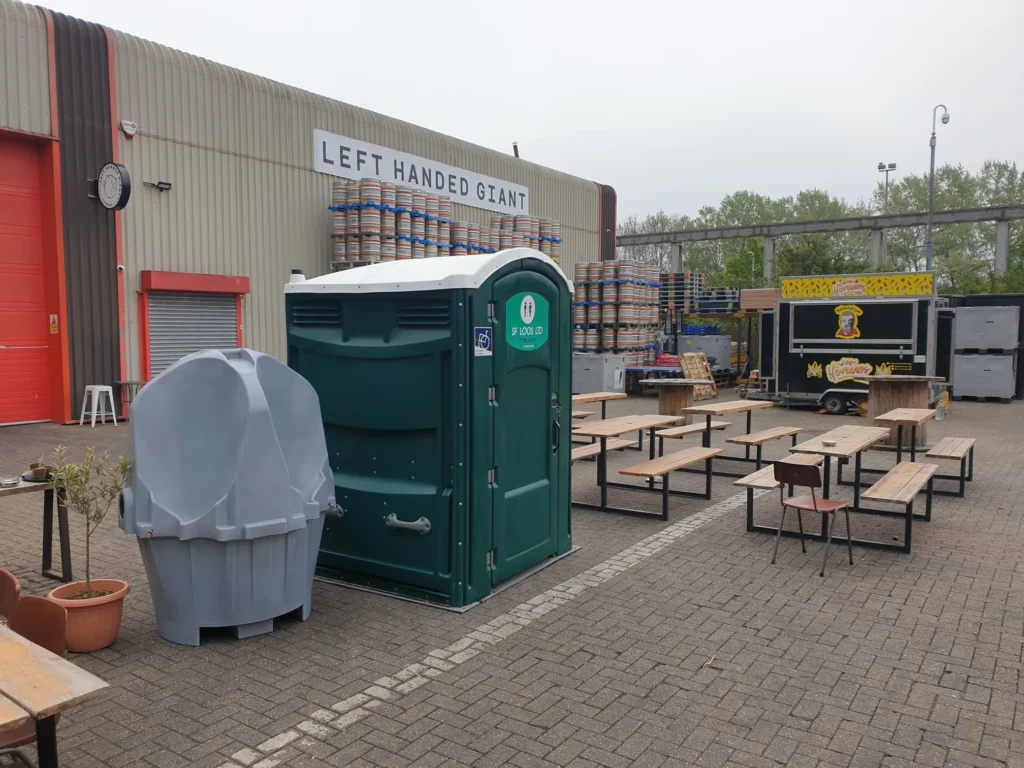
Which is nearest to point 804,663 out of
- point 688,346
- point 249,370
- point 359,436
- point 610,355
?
point 359,436

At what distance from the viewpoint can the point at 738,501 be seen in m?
9.10

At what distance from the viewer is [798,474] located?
21.7 feet

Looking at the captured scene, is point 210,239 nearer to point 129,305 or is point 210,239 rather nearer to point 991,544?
point 129,305

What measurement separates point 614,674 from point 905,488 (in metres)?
4.04

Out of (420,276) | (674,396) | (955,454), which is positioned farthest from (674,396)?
(420,276)

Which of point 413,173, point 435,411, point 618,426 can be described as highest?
point 413,173

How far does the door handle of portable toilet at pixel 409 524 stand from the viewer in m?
5.45

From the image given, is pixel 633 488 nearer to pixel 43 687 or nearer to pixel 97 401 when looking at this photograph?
pixel 43 687

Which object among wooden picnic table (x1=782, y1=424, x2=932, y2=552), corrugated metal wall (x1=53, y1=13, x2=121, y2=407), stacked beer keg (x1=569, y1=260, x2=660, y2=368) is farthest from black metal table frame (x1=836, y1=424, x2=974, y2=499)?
corrugated metal wall (x1=53, y1=13, x2=121, y2=407)

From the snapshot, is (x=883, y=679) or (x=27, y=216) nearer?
(x=883, y=679)

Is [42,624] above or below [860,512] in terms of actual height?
above

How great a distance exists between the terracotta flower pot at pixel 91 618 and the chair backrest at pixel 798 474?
4.96 m

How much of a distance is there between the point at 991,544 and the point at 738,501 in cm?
252

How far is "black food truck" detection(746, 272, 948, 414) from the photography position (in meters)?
16.0
